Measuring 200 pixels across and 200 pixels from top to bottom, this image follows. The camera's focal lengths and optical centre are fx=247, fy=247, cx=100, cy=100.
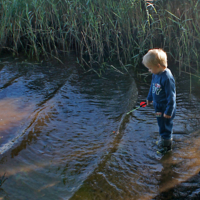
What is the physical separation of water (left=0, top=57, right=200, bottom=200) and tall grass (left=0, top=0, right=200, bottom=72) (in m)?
0.84

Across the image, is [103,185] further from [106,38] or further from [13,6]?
[13,6]

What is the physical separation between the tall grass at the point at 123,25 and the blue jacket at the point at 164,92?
222 cm

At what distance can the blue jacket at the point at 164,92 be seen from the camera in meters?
2.46

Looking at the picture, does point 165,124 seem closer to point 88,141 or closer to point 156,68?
point 156,68

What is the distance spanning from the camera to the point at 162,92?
2.57 m

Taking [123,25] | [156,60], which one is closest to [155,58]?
[156,60]

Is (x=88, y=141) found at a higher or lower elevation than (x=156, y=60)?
lower

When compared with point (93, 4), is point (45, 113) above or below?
below

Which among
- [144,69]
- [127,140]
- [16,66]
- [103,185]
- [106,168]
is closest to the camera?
[103,185]

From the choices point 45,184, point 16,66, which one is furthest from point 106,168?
point 16,66

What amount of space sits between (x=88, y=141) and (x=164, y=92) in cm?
109

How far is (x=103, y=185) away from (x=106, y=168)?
0.85 ft

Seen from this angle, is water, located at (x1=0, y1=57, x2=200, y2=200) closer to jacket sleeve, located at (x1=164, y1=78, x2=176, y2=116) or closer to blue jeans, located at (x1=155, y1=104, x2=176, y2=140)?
blue jeans, located at (x1=155, y1=104, x2=176, y2=140)

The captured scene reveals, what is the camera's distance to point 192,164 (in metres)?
2.51
